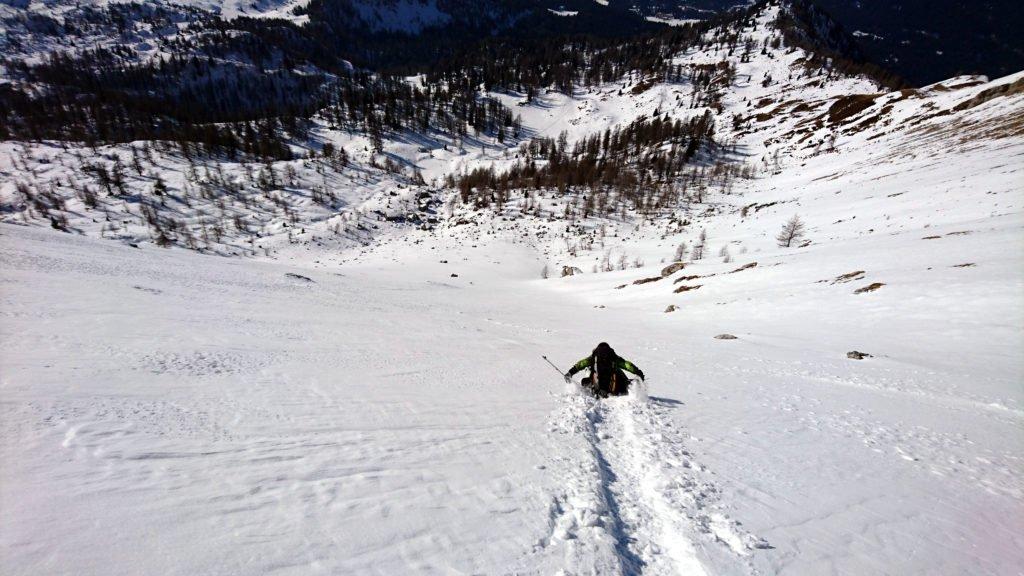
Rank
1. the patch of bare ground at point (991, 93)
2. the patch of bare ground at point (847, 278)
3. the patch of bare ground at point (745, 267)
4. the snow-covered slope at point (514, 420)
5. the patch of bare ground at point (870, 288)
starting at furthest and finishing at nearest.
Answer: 1. the patch of bare ground at point (991, 93)
2. the patch of bare ground at point (745, 267)
3. the patch of bare ground at point (847, 278)
4. the patch of bare ground at point (870, 288)
5. the snow-covered slope at point (514, 420)

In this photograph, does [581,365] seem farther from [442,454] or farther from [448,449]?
[442,454]

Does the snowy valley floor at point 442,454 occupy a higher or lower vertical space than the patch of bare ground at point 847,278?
lower

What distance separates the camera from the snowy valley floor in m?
3.01

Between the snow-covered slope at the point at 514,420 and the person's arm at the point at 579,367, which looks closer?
the snow-covered slope at the point at 514,420

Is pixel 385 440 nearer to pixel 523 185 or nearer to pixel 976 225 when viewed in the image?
pixel 976 225

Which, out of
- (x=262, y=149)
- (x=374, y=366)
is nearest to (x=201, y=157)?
(x=262, y=149)

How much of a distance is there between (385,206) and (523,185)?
1293 inches

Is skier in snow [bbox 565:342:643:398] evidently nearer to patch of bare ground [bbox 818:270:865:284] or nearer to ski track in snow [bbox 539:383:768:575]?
ski track in snow [bbox 539:383:768:575]

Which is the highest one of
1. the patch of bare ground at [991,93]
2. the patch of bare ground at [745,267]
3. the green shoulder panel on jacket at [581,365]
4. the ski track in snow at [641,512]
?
the patch of bare ground at [991,93]

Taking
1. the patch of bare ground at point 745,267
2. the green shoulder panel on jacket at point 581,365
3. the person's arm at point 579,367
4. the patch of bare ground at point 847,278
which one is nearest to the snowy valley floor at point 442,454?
the person's arm at point 579,367

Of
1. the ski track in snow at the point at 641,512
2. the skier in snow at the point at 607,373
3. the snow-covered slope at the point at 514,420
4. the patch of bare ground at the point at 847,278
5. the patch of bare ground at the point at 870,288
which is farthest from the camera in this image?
the patch of bare ground at the point at 847,278

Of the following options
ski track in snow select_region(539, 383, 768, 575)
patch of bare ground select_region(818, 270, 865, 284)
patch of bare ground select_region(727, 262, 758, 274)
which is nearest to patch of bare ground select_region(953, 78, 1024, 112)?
patch of bare ground select_region(727, 262, 758, 274)

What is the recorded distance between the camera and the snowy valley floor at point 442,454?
3014 millimetres

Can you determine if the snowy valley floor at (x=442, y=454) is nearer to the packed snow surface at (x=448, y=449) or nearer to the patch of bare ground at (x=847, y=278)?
the packed snow surface at (x=448, y=449)
